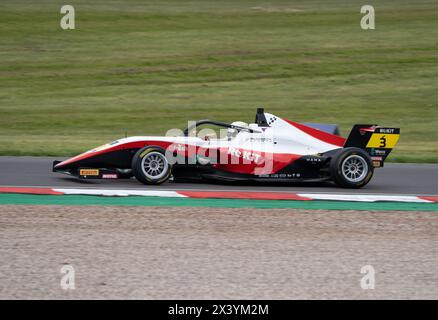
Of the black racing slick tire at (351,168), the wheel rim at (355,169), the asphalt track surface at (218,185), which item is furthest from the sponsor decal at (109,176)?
the wheel rim at (355,169)

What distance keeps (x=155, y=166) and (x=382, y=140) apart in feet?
11.5

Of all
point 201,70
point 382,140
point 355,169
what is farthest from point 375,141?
point 201,70

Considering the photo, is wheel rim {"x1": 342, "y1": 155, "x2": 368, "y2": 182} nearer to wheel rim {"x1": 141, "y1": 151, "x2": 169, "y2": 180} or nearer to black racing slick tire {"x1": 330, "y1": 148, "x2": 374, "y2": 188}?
black racing slick tire {"x1": 330, "y1": 148, "x2": 374, "y2": 188}

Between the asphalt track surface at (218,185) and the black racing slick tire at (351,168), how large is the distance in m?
0.14

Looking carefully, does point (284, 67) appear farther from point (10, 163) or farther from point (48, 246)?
point (48, 246)

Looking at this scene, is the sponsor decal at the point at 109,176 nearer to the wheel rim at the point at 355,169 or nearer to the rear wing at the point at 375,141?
the wheel rim at the point at 355,169

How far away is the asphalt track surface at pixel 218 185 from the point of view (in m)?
11.7

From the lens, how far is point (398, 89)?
1031 inches

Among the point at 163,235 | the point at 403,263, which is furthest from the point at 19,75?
the point at 403,263

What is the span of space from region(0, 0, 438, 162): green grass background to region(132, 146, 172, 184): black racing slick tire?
5198mm

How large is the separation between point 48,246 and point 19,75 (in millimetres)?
19983

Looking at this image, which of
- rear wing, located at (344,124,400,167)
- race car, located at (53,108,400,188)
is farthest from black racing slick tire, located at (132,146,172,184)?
rear wing, located at (344,124,400,167)

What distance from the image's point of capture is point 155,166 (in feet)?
37.8
